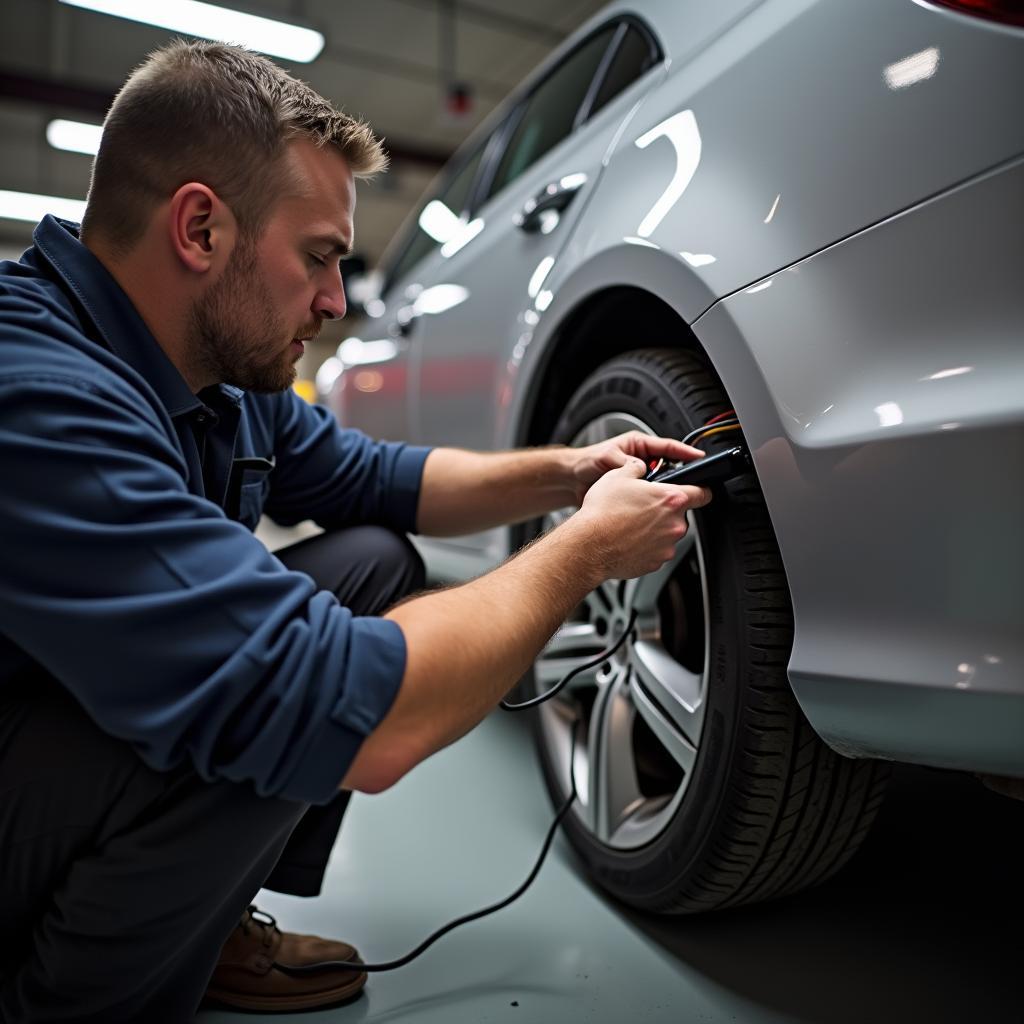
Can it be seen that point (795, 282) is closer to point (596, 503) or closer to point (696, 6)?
point (596, 503)

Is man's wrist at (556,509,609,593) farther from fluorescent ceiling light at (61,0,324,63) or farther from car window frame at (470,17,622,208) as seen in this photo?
fluorescent ceiling light at (61,0,324,63)

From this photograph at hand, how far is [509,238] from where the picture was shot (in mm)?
1541

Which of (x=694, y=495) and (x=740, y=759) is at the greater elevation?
(x=694, y=495)

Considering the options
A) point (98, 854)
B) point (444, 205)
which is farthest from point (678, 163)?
point (444, 205)

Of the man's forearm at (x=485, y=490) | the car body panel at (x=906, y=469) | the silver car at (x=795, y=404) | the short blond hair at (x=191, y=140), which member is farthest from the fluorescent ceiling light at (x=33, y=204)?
the car body panel at (x=906, y=469)

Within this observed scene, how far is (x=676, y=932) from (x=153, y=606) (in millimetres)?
774

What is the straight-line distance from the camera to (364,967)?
37.8 inches

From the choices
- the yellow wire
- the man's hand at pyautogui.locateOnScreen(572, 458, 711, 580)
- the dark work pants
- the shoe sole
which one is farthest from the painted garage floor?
the yellow wire

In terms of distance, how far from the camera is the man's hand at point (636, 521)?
85cm

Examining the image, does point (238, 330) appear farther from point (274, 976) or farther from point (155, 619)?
point (274, 976)

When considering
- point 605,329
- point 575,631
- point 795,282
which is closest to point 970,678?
point 795,282

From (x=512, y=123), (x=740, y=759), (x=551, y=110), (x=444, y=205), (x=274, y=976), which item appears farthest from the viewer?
(x=444, y=205)

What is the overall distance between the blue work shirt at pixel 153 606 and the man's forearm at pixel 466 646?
22 mm

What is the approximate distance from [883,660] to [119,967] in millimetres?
724
